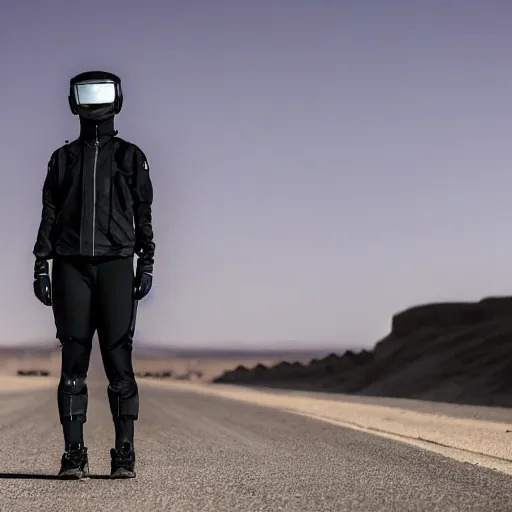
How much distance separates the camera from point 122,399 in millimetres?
6512

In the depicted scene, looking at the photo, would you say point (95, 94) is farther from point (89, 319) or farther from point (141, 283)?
point (89, 319)

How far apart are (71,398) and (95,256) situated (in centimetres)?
100

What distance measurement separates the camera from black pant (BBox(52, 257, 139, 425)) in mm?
6410

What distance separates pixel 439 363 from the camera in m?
66.4

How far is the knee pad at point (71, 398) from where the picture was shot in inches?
254

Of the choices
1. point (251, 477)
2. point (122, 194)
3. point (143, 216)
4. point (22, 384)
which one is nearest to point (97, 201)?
point (122, 194)

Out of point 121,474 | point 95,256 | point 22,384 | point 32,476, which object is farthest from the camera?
point 22,384

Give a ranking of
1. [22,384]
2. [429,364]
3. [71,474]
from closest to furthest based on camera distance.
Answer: [71,474]
[22,384]
[429,364]

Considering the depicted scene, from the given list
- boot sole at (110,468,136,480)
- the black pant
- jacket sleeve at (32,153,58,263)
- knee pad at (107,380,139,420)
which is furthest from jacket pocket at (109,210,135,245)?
boot sole at (110,468,136,480)

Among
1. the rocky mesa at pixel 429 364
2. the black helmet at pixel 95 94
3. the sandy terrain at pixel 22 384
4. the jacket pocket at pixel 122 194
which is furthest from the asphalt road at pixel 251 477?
the rocky mesa at pixel 429 364

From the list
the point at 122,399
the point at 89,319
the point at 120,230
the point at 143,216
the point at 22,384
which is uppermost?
the point at 143,216

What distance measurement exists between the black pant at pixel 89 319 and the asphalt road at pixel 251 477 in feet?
1.95

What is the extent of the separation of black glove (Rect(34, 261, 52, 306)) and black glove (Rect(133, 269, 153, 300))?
1.93ft

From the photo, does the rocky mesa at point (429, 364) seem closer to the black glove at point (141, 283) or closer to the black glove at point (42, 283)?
the black glove at point (141, 283)
